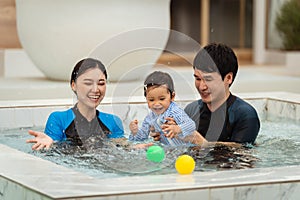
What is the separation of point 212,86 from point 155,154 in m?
0.63

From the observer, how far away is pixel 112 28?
6.82 meters

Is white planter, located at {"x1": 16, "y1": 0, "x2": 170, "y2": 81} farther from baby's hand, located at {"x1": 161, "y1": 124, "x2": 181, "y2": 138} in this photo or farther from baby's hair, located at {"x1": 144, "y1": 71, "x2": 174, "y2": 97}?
baby's hand, located at {"x1": 161, "y1": 124, "x2": 181, "y2": 138}

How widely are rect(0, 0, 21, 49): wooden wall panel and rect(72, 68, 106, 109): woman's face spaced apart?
5.28 metres

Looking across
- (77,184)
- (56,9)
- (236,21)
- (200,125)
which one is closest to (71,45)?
(56,9)

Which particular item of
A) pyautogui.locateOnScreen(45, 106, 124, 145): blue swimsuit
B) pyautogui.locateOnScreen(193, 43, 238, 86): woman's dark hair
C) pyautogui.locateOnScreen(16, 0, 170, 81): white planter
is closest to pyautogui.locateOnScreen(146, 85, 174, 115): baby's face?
pyautogui.locateOnScreen(193, 43, 238, 86): woman's dark hair

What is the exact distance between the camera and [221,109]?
12.7ft

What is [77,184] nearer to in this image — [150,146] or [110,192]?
[110,192]

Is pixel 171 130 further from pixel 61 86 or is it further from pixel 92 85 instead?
pixel 61 86

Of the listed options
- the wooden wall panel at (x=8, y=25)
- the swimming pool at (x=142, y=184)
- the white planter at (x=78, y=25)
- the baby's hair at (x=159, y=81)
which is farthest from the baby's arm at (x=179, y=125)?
the wooden wall panel at (x=8, y=25)

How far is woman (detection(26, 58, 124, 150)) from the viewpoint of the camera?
12.3 ft

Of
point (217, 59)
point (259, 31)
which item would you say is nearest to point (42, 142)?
point (217, 59)

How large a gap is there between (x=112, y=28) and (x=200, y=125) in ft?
10.0

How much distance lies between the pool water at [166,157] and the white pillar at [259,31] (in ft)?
25.2

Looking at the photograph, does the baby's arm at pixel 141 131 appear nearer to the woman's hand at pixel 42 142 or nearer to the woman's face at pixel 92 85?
the woman's face at pixel 92 85
